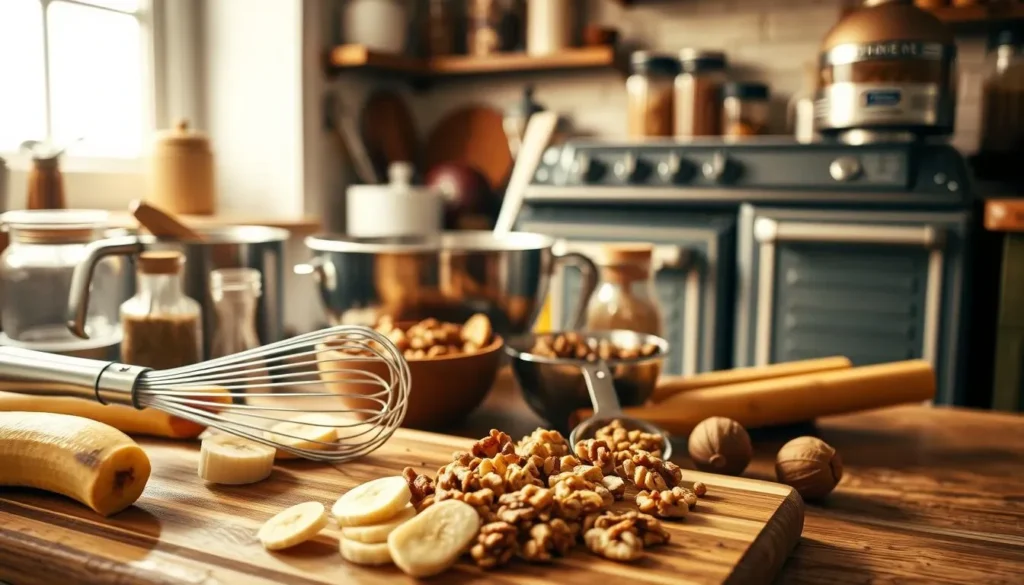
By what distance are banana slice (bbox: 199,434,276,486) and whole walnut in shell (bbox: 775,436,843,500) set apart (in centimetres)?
38

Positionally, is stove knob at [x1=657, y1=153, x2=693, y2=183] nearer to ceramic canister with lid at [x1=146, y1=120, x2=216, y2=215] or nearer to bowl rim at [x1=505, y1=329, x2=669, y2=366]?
ceramic canister with lid at [x1=146, y1=120, x2=216, y2=215]

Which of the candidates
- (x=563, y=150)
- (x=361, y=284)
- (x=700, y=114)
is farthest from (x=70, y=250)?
(x=700, y=114)

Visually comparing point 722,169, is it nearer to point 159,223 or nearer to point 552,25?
point 552,25

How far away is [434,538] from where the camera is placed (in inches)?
19.9

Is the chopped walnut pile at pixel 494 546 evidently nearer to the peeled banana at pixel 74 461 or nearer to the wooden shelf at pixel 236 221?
the peeled banana at pixel 74 461

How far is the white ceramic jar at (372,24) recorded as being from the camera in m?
2.49

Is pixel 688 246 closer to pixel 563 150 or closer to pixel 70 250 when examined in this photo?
pixel 563 150

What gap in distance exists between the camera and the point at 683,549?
53 cm

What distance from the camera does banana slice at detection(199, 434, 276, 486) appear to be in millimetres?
642

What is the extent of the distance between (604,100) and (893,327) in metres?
1.17

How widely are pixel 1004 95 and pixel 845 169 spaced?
53 centimetres

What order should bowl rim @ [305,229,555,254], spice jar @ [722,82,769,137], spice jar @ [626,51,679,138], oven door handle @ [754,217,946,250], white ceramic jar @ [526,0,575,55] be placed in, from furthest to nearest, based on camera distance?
white ceramic jar @ [526,0,575,55]
spice jar @ [626,51,679,138]
spice jar @ [722,82,769,137]
oven door handle @ [754,217,946,250]
bowl rim @ [305,229,555,254]

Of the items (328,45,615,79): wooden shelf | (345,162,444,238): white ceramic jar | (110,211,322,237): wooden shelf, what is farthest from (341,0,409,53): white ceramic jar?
(110,211,322,237): wooden shelf

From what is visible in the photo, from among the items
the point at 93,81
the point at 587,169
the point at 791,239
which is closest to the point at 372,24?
the point at 93,81
